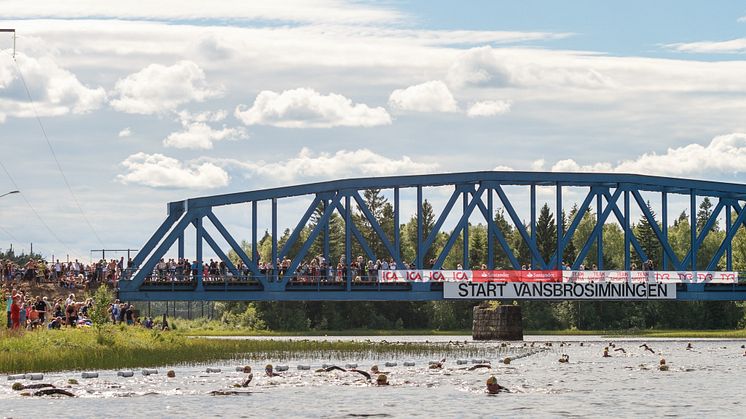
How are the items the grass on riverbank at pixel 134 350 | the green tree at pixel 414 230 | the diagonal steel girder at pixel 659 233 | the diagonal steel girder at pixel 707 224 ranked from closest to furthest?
the grass on riverbank at pixel 134 350, the diagonal steel girder at pixel 659 233, the diagonal steel girder at pixel 707 224, the green tree at pixel 414 230

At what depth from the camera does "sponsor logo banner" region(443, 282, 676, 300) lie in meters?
73.4

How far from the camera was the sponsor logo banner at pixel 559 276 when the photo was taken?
235 ft

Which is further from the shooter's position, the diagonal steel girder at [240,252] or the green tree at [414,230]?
the green tree at [414,230]

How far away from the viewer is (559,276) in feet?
247

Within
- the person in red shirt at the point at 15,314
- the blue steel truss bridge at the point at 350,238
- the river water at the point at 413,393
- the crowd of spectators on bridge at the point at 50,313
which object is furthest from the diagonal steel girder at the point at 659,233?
the person in red shirt at the point at 15,314

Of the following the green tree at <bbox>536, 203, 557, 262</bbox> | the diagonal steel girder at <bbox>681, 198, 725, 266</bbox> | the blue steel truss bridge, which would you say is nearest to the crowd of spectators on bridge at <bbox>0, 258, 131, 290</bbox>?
the blue steel truss bridge

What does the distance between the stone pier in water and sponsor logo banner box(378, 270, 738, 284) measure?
5.61 metres

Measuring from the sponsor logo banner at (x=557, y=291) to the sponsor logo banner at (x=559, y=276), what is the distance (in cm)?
22

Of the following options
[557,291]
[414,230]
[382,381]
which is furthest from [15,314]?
[414,230]

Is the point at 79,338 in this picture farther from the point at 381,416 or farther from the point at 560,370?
the point at 381,416

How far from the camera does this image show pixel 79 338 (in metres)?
43.7

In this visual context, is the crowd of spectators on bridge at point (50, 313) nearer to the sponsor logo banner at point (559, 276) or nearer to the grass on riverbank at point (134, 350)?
the grass on riverbank at point (134, 350)

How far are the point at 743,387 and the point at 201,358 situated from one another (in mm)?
17861

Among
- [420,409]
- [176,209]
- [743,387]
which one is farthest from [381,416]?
[176,209]
